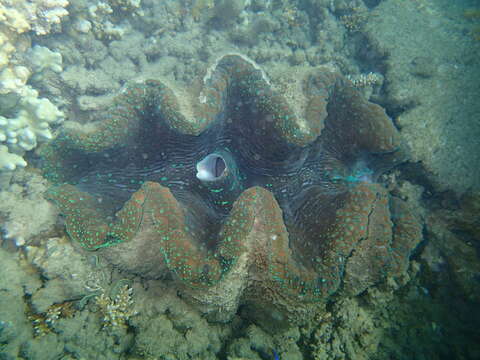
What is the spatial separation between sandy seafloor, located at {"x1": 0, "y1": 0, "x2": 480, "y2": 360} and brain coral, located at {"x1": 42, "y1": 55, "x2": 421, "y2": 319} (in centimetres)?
46

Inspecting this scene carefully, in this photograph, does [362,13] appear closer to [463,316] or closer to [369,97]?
[369,97]

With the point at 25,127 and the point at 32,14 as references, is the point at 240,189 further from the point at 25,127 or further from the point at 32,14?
the point at 32,14

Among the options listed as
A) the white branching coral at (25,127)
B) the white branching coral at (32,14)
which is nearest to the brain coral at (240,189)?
the white branching coral at (25,127)

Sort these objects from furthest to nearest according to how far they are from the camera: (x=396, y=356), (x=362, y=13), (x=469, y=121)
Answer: (x=362, y=13)
(x=469, y=121)
(x=396, y=356)

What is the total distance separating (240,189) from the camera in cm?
336

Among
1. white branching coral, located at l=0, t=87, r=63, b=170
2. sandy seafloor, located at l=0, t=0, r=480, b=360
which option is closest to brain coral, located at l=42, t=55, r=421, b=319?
white branching coral, located at l=0, t=87, r=63, b=170

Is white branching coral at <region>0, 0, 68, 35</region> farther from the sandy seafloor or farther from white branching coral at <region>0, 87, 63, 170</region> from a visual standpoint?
white branching coral at <region>0, 87, 63, 170</region>

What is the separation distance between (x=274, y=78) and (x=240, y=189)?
57.0 inches

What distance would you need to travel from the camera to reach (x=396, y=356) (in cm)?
306

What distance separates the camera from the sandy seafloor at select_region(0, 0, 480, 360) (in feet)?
9.11

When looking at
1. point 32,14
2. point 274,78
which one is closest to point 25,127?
point 32,14

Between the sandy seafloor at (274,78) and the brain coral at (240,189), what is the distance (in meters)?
0.46

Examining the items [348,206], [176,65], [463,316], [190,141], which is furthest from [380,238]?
[176,65]

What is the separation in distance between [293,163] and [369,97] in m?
1.90
